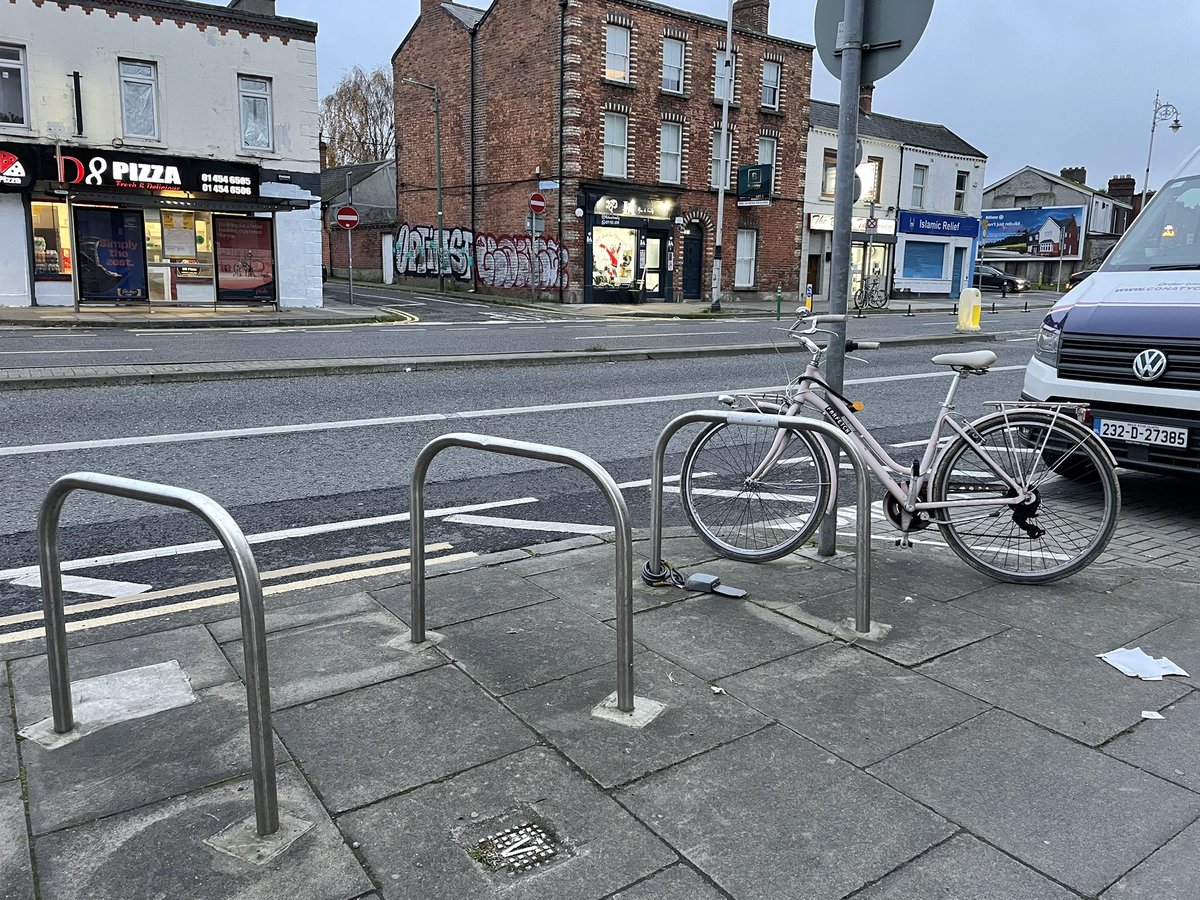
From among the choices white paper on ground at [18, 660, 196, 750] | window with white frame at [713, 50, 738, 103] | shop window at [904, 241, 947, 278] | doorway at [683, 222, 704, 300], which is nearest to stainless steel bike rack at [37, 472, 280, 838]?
white paper on ground at [18, 660, 196, 750]

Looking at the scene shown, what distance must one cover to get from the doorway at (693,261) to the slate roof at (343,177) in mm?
18488

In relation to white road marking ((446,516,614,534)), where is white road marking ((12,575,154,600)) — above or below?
below

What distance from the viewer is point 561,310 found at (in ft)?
97.4

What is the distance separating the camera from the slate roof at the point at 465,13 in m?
35.8

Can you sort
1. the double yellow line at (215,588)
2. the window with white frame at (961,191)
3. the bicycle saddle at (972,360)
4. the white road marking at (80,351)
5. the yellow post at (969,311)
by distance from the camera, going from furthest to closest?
the window with white frame at (961,191), the yellow post at (969,311), the white road marking at (80,351), the bicycle saddle at (972,360), the double yellow line at (215,588)

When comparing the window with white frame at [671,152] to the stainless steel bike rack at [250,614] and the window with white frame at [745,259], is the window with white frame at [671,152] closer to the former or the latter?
the window with white frame at [745,259]

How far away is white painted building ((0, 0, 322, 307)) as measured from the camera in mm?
22484

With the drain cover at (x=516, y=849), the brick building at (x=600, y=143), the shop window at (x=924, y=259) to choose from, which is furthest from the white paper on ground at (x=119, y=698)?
the shop window at (x=924, y=259)

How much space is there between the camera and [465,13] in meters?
36.8

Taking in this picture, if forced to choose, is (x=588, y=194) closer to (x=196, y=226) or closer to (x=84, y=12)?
(x=196, y=226)

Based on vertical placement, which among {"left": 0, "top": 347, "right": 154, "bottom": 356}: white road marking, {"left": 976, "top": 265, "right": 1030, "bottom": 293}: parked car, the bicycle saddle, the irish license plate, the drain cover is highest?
{"left": 976, "top": 265, "right": 1030, "bottom": 293}: parked car

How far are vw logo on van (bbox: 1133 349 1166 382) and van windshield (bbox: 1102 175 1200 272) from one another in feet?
2.86

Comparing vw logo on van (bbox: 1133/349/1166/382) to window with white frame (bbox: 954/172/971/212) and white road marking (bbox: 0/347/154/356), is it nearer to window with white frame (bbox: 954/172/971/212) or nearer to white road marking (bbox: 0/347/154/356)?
white road marking (bbox: 0/347/154/356)

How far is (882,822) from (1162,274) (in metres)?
5.08
